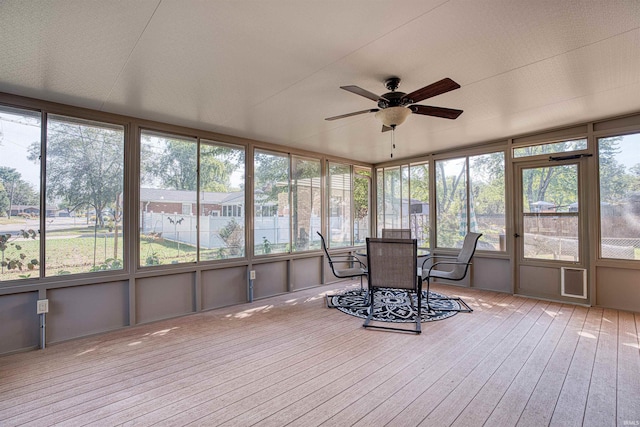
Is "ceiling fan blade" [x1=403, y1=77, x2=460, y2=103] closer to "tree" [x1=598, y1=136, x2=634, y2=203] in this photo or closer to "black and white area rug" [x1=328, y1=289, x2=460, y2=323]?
"black and white area rug" [x1=328, y1=289, x2=460, y2=323]

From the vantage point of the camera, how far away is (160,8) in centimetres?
179

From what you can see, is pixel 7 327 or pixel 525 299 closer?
pixel 7 327

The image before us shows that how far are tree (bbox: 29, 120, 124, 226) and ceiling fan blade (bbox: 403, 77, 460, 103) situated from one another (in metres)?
3.37

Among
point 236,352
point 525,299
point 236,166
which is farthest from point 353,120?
point 525,299

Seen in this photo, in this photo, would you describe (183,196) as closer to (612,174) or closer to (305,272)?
(305,272)

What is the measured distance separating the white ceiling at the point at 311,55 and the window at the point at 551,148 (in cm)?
54

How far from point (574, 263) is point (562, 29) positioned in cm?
363

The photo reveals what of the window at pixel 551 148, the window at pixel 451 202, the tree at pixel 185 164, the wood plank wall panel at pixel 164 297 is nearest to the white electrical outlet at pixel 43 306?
the wood plank wall panel at pixel 164 297

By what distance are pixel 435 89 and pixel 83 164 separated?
3.74m

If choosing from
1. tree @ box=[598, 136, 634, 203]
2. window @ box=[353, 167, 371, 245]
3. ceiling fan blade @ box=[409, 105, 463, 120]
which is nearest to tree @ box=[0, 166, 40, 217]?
ceiling fan blade @ box=[409, 105, 463, 120]

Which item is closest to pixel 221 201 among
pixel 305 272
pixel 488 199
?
pixel 305 272

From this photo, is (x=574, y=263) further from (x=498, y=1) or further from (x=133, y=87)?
(x=133, y=87)

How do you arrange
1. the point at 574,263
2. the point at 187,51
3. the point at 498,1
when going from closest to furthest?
the point at 498,1 → the point at 187,51 → the point at 574,263

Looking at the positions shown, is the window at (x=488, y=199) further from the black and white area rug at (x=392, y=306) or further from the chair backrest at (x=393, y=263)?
the chair backrest at (x=393, y=263)
